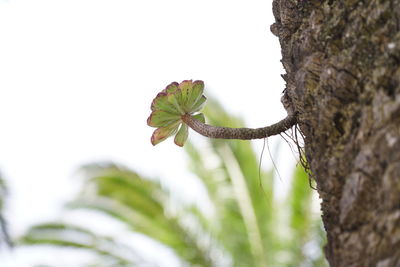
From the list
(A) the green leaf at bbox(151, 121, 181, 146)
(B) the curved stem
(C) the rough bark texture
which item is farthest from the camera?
(A) the green leaf at bbox(151, 121, 181, 146)

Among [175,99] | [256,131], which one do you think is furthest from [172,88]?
[256,131]

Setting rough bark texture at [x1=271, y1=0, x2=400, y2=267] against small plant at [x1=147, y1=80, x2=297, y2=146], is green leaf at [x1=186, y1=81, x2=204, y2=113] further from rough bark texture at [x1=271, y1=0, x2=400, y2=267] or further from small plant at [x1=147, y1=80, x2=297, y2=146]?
rough bark texture at [x1=271, y1=0, x2=400, y2=267]

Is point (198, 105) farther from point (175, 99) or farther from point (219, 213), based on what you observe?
point (219, 213)

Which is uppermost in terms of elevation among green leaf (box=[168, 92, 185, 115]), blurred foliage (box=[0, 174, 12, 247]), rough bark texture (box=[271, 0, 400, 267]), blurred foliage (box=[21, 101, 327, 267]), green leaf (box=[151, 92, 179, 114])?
blurred foliage (box=[21, 101, 327, 267])

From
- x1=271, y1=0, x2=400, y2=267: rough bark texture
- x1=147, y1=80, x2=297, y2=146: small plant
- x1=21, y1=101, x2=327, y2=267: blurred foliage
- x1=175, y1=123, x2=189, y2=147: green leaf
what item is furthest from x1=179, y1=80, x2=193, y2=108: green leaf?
x1=21, y1=101, x2=327, y2=267: blurred foliage

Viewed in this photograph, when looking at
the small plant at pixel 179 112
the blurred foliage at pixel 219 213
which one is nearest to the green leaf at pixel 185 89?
the small plant at pixel 179 112

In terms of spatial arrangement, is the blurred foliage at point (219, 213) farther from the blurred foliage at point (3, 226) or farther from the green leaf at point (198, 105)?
the green leaf at point (198, 105)

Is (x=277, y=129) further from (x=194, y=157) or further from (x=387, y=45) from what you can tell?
(x=194, y=157)
